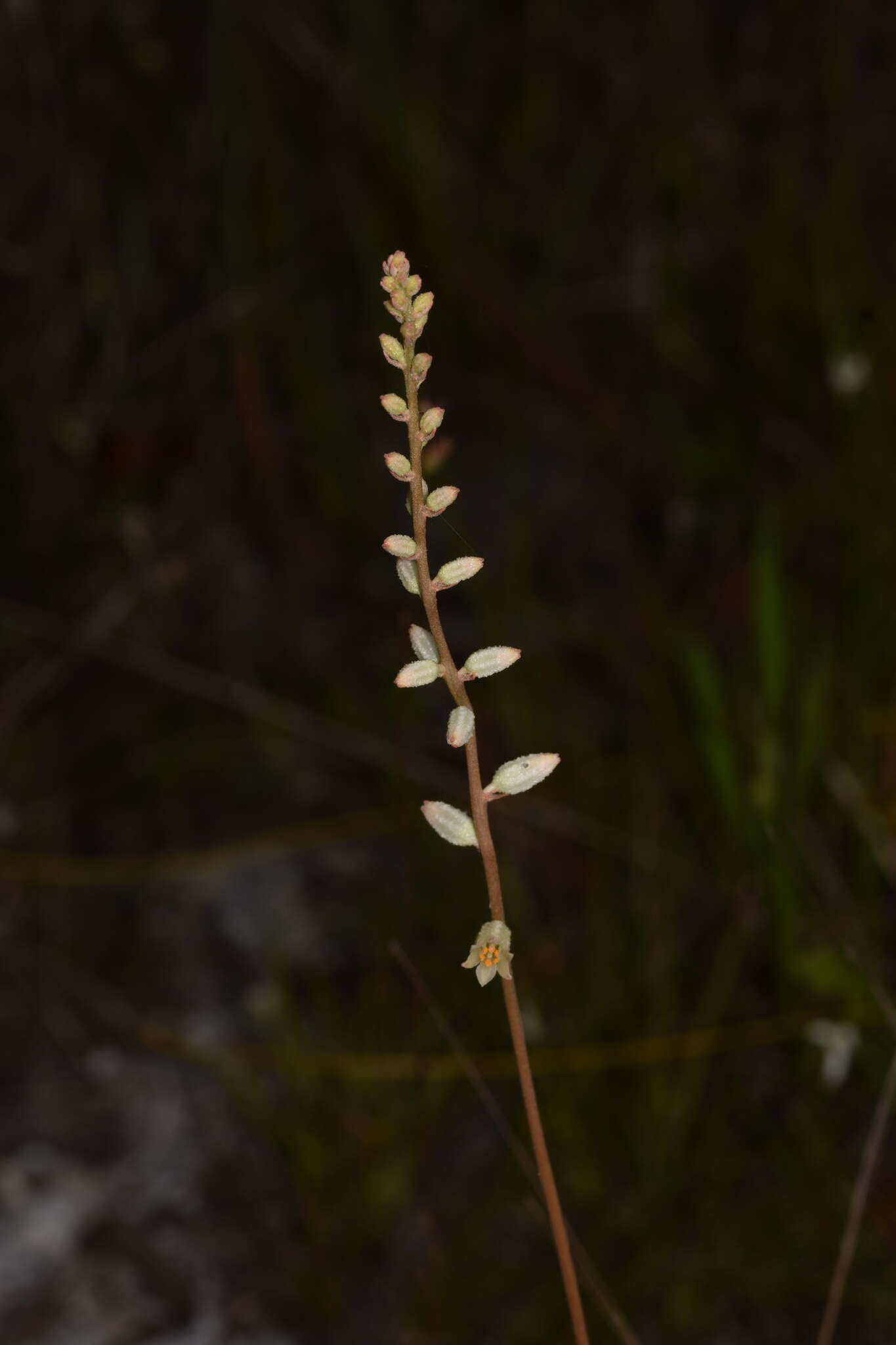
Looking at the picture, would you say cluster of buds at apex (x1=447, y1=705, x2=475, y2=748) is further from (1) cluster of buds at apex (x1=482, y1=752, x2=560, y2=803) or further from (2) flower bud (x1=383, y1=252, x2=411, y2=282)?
(2) flower bud (x1=383, y1=252, x2=411, y2=282)

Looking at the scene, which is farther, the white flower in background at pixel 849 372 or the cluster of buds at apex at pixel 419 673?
the white flower in background at pixel 849 372

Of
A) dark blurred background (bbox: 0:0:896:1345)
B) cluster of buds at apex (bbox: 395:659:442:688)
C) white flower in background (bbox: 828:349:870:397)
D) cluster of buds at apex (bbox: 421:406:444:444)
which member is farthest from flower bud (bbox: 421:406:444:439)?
white flower in background (bbox: 828:349:870:397)

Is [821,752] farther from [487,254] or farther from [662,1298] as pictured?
[487,254]

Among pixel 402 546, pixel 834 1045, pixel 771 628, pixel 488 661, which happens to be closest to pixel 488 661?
pixel 488 661

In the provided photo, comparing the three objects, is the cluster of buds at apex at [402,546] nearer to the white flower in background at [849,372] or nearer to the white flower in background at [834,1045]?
the white flower in background at [834,1045]

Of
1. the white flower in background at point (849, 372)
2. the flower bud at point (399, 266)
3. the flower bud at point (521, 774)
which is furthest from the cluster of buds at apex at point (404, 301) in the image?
the white flower in background at point (849, 372)

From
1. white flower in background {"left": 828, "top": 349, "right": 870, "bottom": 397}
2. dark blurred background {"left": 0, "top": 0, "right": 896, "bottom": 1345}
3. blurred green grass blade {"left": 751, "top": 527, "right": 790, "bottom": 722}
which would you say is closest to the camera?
dark blurred background {"left": 0, "top": 0, "right": 896, "bottom": 1345}
